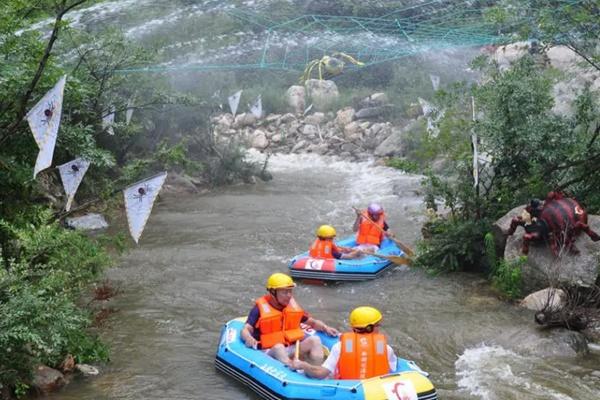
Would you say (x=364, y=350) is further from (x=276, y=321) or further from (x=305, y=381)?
(x=276, y=321)

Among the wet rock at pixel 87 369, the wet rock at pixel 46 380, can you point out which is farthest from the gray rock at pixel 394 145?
the wet rock at pixel 46 380

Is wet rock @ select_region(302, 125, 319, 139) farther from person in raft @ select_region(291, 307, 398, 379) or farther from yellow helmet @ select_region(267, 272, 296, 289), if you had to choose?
person in raft @ select_region(291, 307, 398, 379)

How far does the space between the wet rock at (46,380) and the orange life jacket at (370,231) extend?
23.1ft

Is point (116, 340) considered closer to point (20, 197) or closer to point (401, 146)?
point (20, 197)

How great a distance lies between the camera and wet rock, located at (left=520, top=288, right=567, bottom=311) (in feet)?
29.6

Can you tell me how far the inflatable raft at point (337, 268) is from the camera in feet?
39.7

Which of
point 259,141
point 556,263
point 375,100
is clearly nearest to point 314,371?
point 556,263

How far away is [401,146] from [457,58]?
593 cm

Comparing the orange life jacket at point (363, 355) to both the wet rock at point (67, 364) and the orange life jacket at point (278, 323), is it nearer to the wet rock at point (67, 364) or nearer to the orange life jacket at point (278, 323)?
the orange life jacket at point (278, 323)

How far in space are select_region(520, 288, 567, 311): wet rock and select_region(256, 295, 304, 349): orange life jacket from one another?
10.9 feet

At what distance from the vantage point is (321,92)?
105ft

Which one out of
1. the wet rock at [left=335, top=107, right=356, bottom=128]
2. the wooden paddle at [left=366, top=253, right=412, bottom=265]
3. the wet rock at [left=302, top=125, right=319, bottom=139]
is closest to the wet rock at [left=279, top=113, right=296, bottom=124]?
the wet rock at [left=302, top=125, right=319, bottom=139]

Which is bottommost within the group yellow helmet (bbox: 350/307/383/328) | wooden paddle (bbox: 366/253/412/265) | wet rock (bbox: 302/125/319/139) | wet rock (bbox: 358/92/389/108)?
wet rock (bbox: 302/125/319/139)

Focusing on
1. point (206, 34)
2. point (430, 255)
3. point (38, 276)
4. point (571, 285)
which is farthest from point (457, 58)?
point (38, 276)
